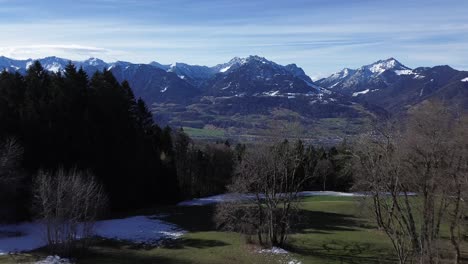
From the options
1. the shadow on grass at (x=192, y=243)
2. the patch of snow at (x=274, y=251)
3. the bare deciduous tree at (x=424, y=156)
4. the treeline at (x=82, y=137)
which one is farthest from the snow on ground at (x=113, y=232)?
the bare deciduous tree at (x=424, y=156)

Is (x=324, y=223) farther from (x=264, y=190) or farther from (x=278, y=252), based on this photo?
(x=278, y=252)

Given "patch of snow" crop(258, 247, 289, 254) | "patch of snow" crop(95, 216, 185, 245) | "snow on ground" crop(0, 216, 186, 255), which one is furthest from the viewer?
"patch of snow" crop(95, 216, 185, 245)

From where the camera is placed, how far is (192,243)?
38.2m

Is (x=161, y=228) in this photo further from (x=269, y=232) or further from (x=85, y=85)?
(x=85, y=85)

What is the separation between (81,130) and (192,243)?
2132 centimetres

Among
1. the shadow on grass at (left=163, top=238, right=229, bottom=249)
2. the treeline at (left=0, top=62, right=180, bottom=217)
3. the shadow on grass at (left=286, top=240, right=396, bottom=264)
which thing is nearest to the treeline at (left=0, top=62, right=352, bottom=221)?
the treeline at (left=0, top=62, right=180, bottom=217)

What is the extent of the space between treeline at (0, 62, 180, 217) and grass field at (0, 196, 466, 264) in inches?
427

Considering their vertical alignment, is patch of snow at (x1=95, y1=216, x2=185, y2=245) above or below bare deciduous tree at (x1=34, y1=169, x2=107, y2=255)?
below

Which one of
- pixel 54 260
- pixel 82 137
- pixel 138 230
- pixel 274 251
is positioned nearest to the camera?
pixel 54 260

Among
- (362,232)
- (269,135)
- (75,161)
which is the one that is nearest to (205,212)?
(75,161)

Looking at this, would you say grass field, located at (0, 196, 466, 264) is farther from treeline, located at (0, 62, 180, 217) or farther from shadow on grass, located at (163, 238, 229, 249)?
treeline, located at (0, 62, 180, 217)

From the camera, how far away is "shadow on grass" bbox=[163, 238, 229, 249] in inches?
1462

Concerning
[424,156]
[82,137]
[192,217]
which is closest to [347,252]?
[424,156]

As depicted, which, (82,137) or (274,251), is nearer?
(274,251)
